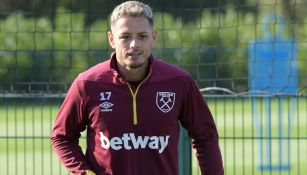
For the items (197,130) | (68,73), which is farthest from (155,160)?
(68,73)

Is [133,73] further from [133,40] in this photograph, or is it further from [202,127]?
[202,127]

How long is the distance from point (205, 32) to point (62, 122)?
705 cm

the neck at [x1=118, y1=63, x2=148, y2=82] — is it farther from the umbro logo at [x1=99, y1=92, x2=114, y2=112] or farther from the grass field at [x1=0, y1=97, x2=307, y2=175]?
the grass field at [x1=0, y1=97, x2=307, y2=175]

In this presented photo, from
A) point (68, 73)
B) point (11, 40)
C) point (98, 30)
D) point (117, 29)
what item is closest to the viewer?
point (117, 29)

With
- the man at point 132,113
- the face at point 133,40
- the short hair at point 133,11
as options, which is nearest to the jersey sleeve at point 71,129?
the man at point 132,113

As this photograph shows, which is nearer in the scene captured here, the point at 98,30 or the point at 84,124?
the point at 84,124

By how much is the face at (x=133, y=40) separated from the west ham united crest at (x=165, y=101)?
0.75 feet

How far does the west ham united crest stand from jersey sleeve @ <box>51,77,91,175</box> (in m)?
0.43

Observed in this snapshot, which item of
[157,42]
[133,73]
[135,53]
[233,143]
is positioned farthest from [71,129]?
[157,42]

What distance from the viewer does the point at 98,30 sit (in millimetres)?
10219

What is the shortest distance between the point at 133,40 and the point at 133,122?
48 cm

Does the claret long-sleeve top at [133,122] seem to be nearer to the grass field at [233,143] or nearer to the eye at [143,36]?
the eye at [143,36]

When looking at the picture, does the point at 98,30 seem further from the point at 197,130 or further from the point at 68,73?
the point at 197,130

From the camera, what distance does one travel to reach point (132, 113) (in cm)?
569
